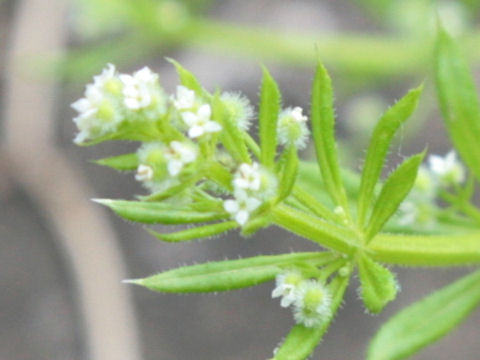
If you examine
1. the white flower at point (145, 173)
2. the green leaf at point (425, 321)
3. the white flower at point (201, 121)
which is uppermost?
the white flower at point (201, 121)

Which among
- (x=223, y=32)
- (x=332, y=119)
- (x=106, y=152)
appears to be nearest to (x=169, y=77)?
(x=106, y=152)

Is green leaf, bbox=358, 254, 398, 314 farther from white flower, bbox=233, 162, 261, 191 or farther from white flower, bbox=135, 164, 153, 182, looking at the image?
white flower, bbox=135, 164, 153, 182

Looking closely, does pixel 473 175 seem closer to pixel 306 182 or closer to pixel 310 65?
pixel 306 182

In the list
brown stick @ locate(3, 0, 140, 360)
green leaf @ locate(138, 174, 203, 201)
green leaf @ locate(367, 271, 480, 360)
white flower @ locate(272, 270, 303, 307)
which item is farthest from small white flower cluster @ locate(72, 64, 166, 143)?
brown stick @ locate(3, 0, 140, 360)

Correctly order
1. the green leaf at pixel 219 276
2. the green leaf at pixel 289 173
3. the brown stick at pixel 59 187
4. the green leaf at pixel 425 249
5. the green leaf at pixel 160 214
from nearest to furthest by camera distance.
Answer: the green leaf at pixel 289 173
the green leaf at pixel 160 214
the green leaf at pixel 219 276
the green leaf at pixel 425 249
the brown stick at pixel 59 187

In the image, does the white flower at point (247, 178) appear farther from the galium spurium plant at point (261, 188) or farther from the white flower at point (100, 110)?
the white flower at point (100, 110)

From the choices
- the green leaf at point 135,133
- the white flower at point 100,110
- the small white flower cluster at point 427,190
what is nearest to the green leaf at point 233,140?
the green leaf at point 135,133
